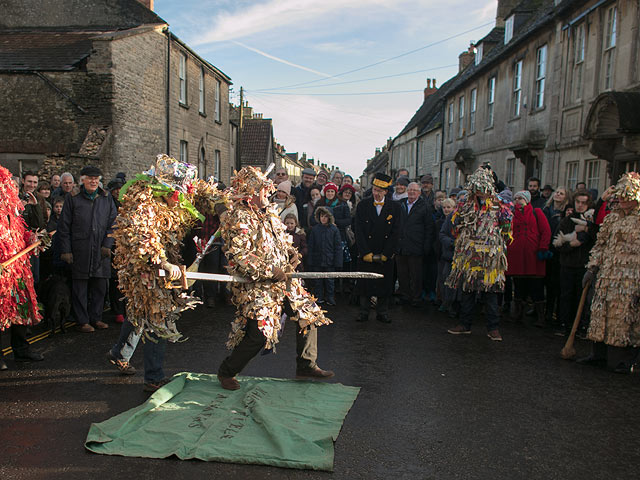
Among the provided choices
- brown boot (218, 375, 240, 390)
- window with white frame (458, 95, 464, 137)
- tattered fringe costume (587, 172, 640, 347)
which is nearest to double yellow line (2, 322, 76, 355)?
brown boot (218, 375, 240, 390)

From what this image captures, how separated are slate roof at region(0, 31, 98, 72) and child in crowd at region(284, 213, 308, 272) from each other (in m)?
12.4

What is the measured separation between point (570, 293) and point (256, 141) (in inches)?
1535

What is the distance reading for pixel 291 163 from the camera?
2653 inches

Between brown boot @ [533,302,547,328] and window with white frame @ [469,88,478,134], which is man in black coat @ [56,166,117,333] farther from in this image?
window with white frame @ [469,88,478,134]

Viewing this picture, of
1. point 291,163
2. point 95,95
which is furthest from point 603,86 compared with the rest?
point 291,163

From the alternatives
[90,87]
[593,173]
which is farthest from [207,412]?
[90,87]

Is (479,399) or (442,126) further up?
(442,126)

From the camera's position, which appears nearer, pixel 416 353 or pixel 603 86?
pixel 416 353

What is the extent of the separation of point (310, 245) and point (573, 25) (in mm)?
11136

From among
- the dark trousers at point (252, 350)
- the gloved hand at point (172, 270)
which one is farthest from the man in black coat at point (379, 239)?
the gloved hand at point (172, 270)

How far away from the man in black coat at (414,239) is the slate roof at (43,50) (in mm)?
13683

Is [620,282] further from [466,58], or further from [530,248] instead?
[466,58]

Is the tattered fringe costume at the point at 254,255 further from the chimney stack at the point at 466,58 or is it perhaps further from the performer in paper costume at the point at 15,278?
the chimney stack at the point at 466,58

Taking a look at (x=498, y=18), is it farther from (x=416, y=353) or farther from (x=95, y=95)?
(x=416, y=353)
